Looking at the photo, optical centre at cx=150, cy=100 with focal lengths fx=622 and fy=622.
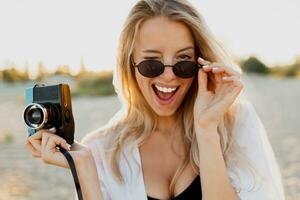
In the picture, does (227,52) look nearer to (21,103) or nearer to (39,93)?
(39,93)

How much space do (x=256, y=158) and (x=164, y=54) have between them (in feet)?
2.23

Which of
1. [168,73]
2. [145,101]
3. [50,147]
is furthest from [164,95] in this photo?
[50,147]

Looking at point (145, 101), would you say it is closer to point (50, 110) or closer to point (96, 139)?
point (96, 139)

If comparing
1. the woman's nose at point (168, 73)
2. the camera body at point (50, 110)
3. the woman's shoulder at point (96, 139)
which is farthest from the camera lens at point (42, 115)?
the woman's nose at point (168, 73)

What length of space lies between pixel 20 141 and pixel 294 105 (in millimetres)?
5984

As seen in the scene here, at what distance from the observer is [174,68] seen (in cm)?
294

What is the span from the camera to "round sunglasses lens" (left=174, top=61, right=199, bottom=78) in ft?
9.61

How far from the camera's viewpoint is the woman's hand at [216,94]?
2.90 meters

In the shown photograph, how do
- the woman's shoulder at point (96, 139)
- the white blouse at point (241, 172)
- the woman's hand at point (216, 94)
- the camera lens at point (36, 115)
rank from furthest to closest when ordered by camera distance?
the woman's shoulder at point (96, 139) < the white blouse at point (241, 172) < the woman's hand at point (216, 94) < the camera lens at point (36, 115)

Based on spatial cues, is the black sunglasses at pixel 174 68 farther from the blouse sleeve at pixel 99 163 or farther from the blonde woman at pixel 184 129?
the blouse sleeve at pixel 99 163

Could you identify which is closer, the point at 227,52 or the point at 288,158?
the point at 227,52

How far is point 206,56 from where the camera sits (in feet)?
10.1

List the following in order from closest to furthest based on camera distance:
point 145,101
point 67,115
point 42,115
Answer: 1. point 42,115
2. point 67,115
3. point 145,101

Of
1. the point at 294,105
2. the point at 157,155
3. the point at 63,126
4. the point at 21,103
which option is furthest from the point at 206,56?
the point at 21,103
